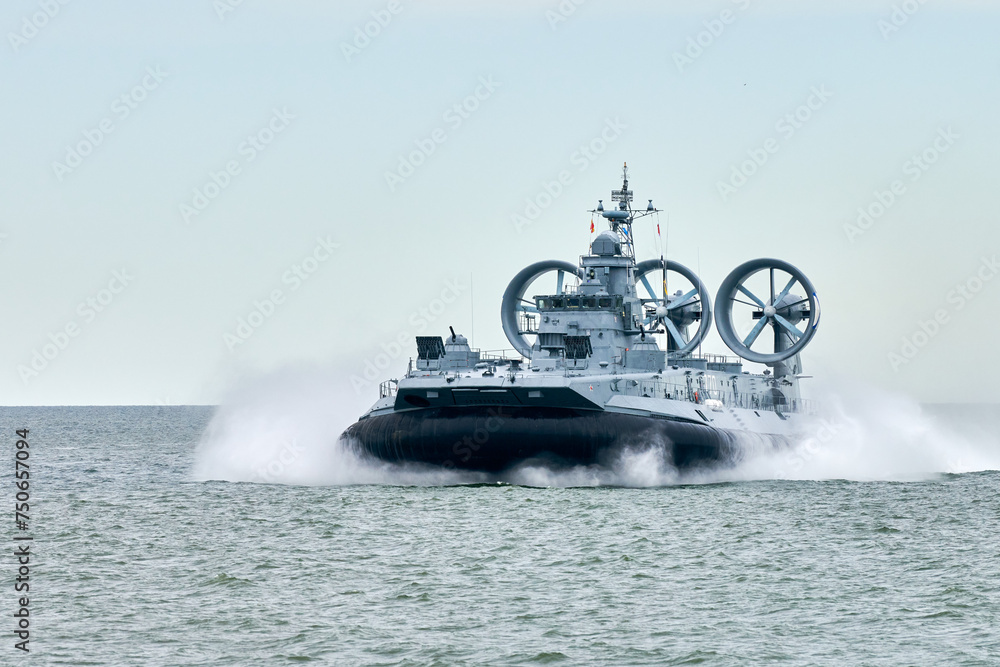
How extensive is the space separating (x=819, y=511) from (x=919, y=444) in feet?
69.8

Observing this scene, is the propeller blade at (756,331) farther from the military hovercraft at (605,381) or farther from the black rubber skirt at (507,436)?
the black rubber skirt at (507,436)

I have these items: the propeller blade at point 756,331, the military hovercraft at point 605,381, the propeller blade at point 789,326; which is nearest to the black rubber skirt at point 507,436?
the military hovercraft at point 605,381

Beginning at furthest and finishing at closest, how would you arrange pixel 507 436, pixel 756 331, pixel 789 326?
1. pixel 756 331
2. pixel 789 326
3. pixel 507 436

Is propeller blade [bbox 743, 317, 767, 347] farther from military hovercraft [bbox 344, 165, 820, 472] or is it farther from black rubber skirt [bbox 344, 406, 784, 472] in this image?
black rubber skirt [bbox 344, 406, 784, 472]

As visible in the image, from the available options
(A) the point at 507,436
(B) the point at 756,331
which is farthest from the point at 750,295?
(A) the point at 507,436

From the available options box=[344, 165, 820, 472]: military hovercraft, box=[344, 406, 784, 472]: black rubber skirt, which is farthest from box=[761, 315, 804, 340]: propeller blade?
box=[344, 406, 784, 472]: black rubber skirt

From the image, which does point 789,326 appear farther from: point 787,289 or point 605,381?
point 605,381

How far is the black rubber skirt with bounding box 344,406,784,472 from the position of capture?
36.4 metres

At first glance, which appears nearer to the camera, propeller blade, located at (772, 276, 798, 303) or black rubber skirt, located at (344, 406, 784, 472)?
black rubber skirt, located at (344, 406, 784, 472)

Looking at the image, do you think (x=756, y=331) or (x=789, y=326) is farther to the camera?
(x=756, y=331)

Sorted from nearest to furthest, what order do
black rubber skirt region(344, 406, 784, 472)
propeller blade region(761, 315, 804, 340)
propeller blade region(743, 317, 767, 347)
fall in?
black rubber skirt region(344, 406, 784, 472) < propeller blade region(761, 315, 804, 340) < propeller blade region(743, 317, 767, 347)

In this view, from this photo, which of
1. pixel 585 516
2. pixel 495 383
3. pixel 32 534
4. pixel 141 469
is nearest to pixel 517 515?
pixel 585 516

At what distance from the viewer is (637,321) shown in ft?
147

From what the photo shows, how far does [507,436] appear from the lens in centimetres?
3647
